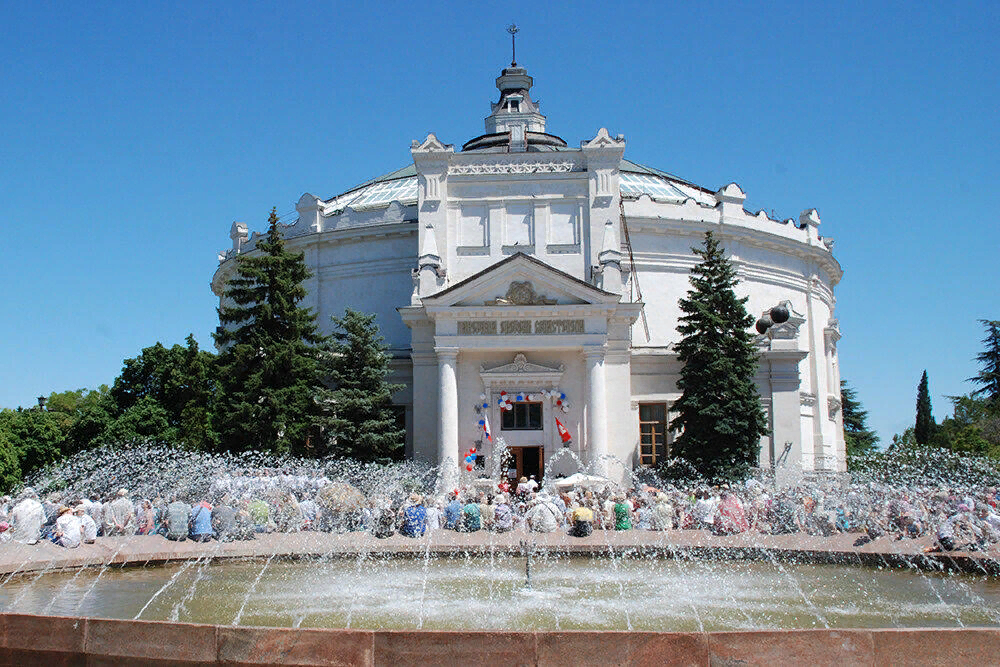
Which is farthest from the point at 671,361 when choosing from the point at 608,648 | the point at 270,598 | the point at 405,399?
the point at 608,648

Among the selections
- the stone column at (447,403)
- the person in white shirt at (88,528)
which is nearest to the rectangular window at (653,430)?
the stone column at (447,403)

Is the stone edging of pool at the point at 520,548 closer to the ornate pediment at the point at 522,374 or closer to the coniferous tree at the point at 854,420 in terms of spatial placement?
the ornate pediment at the point at 522,374

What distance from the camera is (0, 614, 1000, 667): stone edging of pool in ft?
25.9

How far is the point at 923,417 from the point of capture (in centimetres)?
6669

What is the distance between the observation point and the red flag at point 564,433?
31859 mm

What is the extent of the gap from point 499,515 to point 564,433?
403 inches

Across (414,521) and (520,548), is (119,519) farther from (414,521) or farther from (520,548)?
(520,548)

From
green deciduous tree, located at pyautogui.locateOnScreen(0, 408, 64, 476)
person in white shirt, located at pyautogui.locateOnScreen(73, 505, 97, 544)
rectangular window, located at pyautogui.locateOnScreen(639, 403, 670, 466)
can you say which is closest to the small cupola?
rectangular window, located at pyautogui.locateOnScreen(639, 403, 670, 466)

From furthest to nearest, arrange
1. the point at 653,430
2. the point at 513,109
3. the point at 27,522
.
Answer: the point at 513,109, the point at 653,430, the point at 27,522

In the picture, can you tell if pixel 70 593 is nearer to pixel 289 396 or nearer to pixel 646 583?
pixel 646 583

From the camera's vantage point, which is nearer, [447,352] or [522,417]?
[447,352]

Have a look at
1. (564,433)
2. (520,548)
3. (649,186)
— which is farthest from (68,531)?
(649,186)

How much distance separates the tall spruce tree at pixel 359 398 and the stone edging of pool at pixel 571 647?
23.3 m

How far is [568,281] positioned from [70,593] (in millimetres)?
20538
